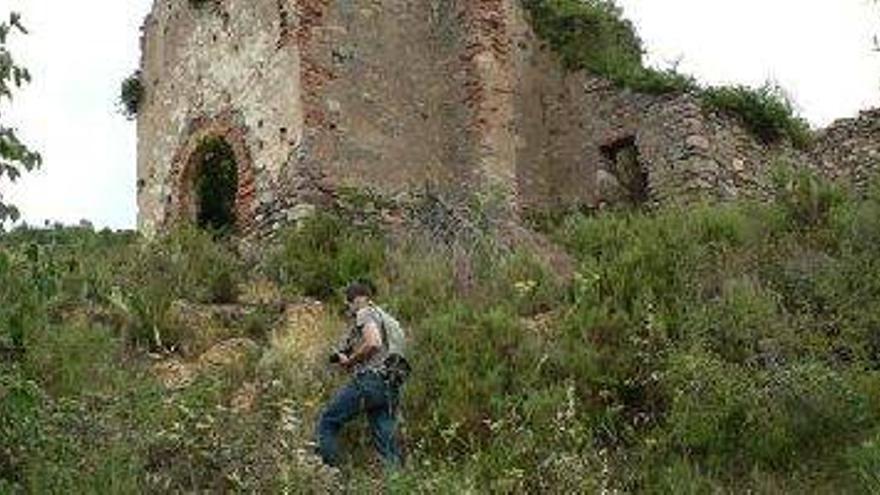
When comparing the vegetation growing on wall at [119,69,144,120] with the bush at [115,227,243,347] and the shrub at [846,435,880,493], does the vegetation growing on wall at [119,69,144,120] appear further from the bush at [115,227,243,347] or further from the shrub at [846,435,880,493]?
the shrub at [846,435,880,493]

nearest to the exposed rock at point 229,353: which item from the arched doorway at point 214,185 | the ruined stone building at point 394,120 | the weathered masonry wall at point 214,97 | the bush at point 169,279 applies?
the bush at point 169,279

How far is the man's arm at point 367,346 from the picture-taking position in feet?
32.9

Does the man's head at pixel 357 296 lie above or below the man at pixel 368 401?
above

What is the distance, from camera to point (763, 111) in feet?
61.4

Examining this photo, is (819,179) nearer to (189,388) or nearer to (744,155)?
(744,155)

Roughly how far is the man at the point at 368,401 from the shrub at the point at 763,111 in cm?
945

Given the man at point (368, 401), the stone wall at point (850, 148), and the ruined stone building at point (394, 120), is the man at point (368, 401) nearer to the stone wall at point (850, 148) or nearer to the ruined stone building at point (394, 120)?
the ruined stone building at point (394, 120)

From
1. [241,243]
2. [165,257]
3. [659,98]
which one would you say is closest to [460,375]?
[165,257]

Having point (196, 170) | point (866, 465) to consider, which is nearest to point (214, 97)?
point (196, 170)

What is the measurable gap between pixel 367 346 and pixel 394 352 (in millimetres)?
202

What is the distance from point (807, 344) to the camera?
443 inches

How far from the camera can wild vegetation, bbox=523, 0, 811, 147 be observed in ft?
60.7

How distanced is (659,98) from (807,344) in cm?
760

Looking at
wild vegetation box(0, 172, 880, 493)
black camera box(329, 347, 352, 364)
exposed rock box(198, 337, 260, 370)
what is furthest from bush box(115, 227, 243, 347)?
black camera box(329, 347, 352, 364)
